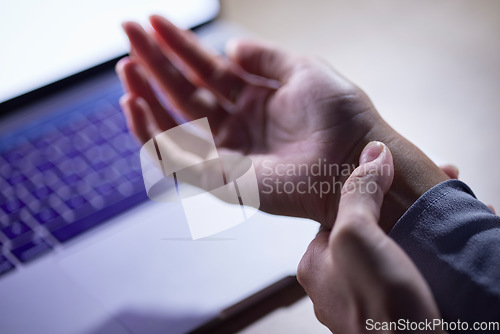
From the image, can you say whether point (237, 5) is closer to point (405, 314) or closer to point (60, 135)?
point (60, 135)

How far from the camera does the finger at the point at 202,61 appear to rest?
590mm

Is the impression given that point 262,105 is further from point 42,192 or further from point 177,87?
point 42,192

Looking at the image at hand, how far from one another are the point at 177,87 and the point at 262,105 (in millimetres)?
111

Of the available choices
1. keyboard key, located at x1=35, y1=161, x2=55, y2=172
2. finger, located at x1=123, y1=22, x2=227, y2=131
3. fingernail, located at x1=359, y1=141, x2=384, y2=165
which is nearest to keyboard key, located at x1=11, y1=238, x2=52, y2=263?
keyboard key, located at x1=35, y1=161, x2=55, y2=172

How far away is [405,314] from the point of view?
11.2 inches

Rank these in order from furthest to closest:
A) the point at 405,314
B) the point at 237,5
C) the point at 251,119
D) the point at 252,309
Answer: the point at 237,5 < the point at 251,119 < the point at 252,309 < the point at 405,314

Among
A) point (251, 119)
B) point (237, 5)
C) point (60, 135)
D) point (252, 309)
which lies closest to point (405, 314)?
point (252, 309)

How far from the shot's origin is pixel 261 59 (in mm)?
577

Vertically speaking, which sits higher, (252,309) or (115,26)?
→ (115,26)

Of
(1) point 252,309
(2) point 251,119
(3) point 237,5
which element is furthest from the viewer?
(3) point 237,5

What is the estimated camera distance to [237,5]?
2.81 ft

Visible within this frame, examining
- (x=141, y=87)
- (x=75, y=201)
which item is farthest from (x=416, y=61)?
(x=75, y=201)

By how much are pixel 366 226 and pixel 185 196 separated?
10.1 inches

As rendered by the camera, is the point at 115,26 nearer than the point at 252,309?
No
